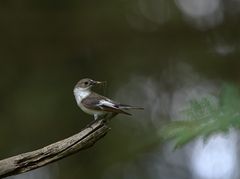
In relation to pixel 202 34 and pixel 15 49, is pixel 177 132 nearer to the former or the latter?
pixel 202 34

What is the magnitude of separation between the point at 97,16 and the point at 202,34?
782mm

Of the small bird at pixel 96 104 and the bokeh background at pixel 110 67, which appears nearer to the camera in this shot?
the small bird at pixel 96 104

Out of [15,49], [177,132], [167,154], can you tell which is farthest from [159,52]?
[177,132]

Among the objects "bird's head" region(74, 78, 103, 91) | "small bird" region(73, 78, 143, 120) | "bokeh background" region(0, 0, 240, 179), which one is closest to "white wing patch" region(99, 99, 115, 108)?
"small bird" region(73, 78, 143, 120)

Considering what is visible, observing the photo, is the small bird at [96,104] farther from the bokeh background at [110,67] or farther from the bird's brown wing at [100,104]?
the bokeh background at [110,67]

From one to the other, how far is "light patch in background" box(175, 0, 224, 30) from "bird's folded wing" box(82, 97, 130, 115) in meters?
2.83

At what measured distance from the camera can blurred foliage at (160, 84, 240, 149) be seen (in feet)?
6.10

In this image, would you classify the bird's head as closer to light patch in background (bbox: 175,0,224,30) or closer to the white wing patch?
the white wing patch

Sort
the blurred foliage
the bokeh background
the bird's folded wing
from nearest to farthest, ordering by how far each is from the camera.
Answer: the blurred foliage → the bird's folded wing → the bokeh background

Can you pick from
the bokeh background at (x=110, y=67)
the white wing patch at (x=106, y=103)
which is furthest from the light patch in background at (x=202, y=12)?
the white wing patch at (x=106, y=103)

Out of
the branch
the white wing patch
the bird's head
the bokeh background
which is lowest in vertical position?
the branch

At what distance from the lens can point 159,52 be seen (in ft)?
16.4

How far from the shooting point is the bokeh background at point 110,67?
4961mm

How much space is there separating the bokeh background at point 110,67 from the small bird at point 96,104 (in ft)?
8.24
